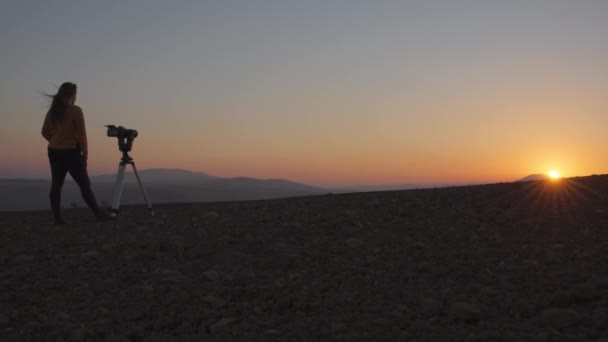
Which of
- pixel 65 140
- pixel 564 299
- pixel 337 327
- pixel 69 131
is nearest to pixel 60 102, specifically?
pixel 69 131

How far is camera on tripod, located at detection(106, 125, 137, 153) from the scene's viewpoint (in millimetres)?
10102

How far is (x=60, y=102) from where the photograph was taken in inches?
362

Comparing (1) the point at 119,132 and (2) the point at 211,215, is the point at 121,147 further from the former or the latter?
(2) the point at 211,215

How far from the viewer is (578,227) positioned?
6.84 m

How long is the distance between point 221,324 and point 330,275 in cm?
148

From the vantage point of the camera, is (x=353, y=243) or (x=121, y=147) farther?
(x=121, y=147)

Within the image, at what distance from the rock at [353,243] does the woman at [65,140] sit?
5.25 m

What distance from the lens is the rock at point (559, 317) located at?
3.90 metres

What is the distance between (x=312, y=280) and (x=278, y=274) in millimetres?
468

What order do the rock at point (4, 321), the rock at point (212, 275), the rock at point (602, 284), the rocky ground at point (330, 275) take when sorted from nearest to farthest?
A: 1. the rocky ground at point (330, 275)
2. the rock at point (602, 284)
3. the rock at point (4, 321)
4. the rock at point (212, 275)

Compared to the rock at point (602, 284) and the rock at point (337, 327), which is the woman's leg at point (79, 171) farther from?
the rock at point (602, 284)

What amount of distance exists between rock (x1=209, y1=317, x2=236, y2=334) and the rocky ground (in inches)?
0.5

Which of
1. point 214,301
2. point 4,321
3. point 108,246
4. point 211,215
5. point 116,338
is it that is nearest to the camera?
point 116,338

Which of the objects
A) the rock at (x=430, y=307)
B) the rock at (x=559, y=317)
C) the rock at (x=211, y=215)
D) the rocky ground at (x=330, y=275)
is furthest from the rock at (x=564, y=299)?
the rock at (x=211, y=215)
